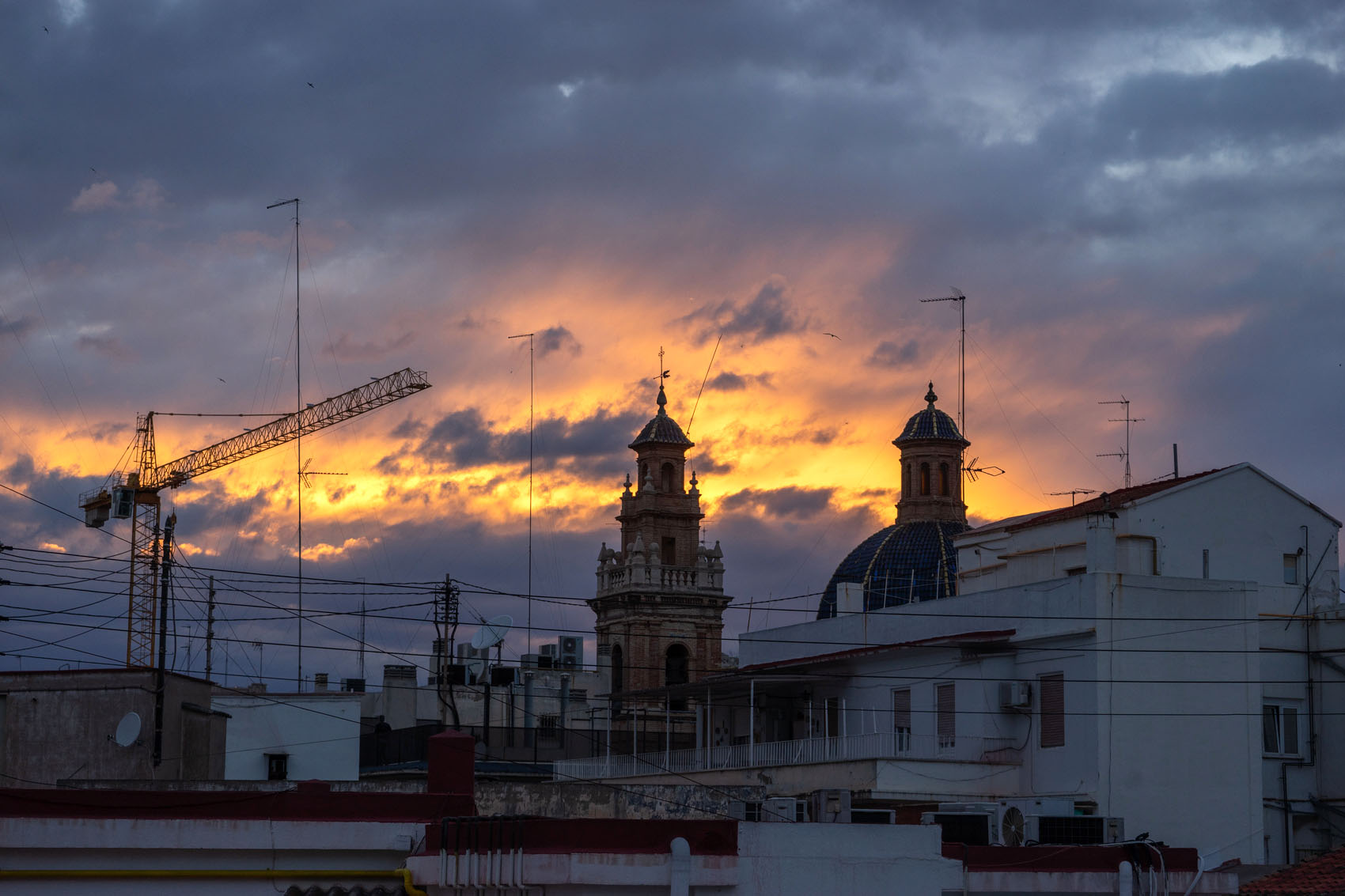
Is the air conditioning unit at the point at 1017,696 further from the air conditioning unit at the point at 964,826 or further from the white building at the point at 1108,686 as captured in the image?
the air conditioning unit at the point at 964,826

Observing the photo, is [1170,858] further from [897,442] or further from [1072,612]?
[897,442]

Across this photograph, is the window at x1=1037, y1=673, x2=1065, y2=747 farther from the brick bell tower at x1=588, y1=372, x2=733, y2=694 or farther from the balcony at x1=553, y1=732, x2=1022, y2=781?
the brick bell tower at x1=588, y1=372, x2=733, y2=694

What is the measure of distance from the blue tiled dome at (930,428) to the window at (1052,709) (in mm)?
49282

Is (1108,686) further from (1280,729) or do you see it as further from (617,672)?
(617,672)

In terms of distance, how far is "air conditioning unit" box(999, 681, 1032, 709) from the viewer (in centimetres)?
3978

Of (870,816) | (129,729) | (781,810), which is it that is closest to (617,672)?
(129,729)

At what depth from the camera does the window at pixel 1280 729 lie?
44125 millimetres

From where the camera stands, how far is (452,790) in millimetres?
22797

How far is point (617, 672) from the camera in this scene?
9125cm

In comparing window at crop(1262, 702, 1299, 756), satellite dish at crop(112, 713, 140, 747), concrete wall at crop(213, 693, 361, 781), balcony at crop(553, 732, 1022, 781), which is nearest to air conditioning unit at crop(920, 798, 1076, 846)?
balcony at crop(553, 732, 1022, 781)

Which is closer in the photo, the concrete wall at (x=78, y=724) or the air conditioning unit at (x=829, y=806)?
the air conditioning unit at (x=829, y=806)

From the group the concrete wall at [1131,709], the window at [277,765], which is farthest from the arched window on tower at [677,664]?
the concrete wall at [1131,709]

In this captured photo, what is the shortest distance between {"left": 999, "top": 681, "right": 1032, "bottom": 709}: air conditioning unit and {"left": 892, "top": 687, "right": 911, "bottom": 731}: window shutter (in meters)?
3.94

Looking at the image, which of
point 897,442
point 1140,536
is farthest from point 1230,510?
point 897,442
